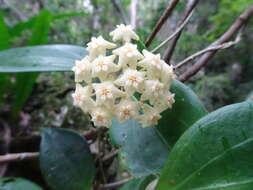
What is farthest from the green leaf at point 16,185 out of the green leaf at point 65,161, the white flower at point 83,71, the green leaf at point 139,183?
the white flower at point 83,71

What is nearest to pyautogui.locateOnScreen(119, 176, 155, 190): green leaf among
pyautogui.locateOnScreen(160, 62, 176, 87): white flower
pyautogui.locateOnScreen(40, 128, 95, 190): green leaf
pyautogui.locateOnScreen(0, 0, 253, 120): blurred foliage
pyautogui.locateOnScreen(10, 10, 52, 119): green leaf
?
pyautogui.locateOnScreen(40, 128, 95, 190): green leaf

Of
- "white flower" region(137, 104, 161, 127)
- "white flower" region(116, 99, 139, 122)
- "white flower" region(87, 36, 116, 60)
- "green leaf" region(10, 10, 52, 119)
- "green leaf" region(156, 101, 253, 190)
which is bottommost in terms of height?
"green leaf" region(156, 101, 253, 190)

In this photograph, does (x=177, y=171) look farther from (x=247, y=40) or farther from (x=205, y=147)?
(x=247, y=40)

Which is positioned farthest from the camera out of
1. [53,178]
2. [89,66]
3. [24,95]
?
[24,95]

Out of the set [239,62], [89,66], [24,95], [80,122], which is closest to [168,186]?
[89,66]

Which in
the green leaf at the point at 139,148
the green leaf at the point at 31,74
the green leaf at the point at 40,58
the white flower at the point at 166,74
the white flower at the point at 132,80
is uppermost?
the green leaf at the point at 31,74

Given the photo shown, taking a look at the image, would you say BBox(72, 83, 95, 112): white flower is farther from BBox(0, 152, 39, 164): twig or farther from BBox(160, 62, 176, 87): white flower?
BBox(0, 152, 39, 164): twig

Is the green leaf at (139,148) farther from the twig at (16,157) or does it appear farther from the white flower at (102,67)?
the twig at (16,157)
